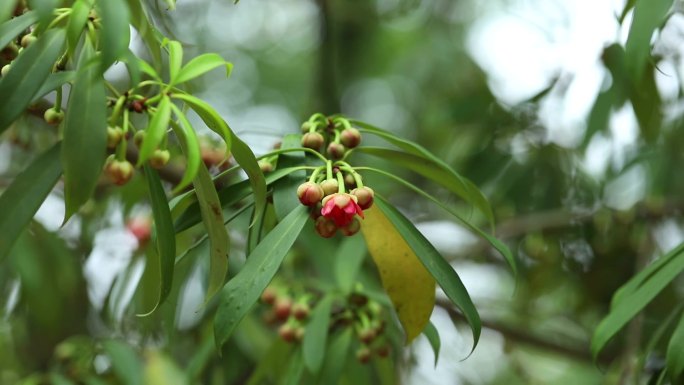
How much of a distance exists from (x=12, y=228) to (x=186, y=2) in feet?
7.19

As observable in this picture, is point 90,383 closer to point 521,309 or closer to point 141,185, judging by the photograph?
point 141,185

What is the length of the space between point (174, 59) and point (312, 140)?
21 centimetres

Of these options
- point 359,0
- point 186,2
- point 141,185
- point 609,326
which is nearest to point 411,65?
point 359,0

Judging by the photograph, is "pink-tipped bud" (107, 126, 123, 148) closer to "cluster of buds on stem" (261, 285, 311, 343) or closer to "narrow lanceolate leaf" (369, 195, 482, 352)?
"narrow lanceolate leaf" (369, 195, 482, 352)

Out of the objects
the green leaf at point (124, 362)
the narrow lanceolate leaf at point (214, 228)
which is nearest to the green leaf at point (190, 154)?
the narrow lanceolate leaf at point (214, 228)

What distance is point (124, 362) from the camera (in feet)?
5.98

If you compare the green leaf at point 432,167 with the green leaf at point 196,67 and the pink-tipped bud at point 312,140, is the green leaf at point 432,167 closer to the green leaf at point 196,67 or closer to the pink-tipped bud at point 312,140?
the pink-tipped bud at point 312,140

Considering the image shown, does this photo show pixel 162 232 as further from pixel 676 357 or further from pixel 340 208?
pixel 676 357

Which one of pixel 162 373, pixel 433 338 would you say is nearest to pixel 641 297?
pixel 433 338

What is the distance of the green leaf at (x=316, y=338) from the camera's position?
1406 millimetres

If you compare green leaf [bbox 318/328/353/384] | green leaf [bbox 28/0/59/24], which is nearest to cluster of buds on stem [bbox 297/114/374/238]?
green leaf [bbox 28/0/59/24]

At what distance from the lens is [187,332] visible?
2.31 meters

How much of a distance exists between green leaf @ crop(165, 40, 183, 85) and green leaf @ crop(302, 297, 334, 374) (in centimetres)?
57

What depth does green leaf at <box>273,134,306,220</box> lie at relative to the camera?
1.09 m
